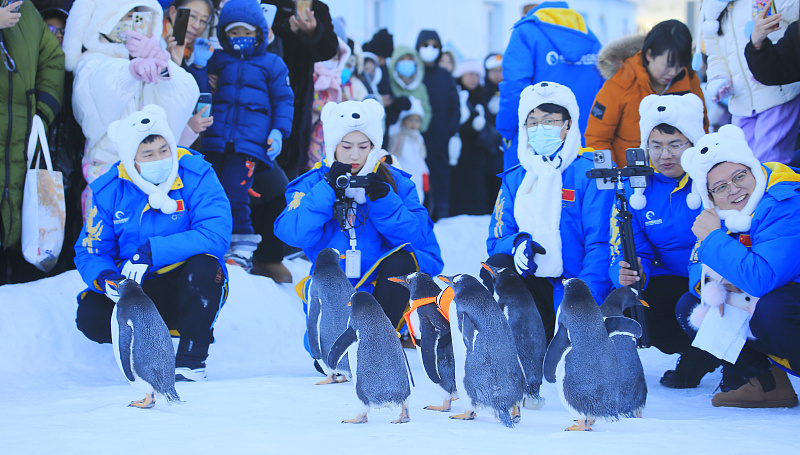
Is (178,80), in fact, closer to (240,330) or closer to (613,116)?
(240,330)

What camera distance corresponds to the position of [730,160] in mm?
3299

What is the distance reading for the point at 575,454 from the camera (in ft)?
7.71

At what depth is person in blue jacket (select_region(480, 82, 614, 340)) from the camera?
3.78 metres

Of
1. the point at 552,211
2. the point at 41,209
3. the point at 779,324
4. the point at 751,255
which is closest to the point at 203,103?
the point at 41,209

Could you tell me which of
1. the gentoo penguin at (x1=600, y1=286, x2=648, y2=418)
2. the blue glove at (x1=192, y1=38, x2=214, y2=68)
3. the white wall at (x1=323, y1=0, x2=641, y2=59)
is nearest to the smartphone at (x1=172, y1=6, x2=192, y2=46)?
the blue glove at (x1=192, y1=38, x2=214, y2=68)

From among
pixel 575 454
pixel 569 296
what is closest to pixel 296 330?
pixel 569 296

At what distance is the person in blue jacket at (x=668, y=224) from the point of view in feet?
12.6

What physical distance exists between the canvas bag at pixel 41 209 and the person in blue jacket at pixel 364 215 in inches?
47.3

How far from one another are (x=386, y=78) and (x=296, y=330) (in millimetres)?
3515

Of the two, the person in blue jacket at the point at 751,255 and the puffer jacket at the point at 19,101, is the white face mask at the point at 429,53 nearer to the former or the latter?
the puffer jacket at the point at 19,101

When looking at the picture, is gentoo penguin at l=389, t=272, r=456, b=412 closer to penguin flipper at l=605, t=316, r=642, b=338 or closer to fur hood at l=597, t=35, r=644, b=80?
penguin flipper at l=605, t=316, r=642, b=338

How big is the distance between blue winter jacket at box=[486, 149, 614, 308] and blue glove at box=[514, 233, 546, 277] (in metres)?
0.09

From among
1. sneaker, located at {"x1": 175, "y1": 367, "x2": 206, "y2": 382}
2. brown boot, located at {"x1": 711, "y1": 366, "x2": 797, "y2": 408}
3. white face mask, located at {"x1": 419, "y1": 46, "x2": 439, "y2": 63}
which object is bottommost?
sneaker, located at {"x1": 175, "y1": 367, "x2": 206, "y2": 382}

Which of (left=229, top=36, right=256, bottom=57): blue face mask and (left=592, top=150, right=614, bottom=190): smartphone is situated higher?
(left=229, top=36, right=256, bottom=57): blue face mask
